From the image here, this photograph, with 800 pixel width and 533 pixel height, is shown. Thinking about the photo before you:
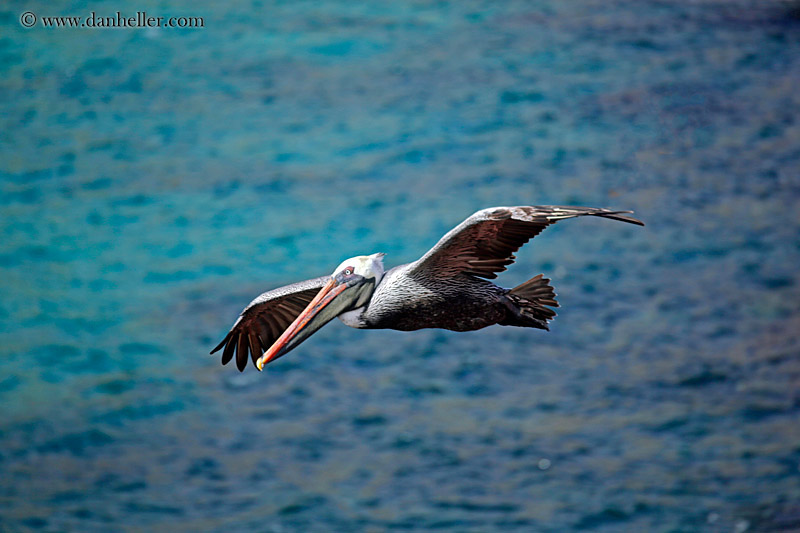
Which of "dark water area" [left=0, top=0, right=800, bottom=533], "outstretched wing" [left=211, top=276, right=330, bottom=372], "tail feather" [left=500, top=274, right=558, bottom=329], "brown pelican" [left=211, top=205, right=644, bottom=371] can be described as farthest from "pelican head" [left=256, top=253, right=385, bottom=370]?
"dark water area" [left=0, top=0, right=800, bottom=533]

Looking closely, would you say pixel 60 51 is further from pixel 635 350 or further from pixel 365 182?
pixel 635 350

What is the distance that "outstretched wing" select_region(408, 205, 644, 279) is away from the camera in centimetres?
612

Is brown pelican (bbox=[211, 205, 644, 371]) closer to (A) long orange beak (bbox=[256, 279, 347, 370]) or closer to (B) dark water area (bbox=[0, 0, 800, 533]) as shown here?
(A) long orange beak (bbox=[256, 279, 347, 370])

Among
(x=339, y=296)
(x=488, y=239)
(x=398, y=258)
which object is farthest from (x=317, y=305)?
(x=398, y=258)

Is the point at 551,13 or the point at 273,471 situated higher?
the point at 551,13

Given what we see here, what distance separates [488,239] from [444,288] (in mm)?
408

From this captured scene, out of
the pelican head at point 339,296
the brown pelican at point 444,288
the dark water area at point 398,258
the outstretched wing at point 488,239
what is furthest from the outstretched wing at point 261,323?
the dark water area at point 398,258

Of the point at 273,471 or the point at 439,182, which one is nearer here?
the point at 273,471

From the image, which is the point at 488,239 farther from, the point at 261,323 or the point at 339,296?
the point at 261,323

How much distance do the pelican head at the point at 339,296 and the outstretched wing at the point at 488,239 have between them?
0.30 m

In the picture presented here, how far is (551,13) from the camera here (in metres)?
45.6

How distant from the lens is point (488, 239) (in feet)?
21.4

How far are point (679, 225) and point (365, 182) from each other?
452 inches

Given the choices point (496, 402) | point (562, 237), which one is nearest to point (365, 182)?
point (562, 237)
